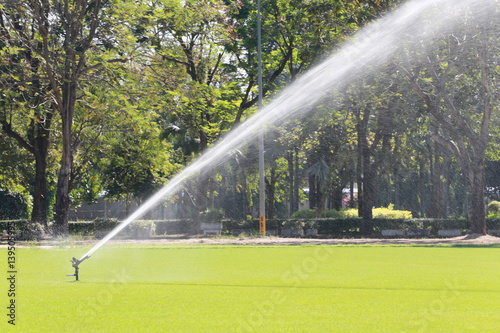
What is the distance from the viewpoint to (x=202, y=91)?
97.7ft

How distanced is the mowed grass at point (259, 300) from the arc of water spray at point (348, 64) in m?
14.1

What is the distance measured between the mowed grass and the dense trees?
51.7 ft

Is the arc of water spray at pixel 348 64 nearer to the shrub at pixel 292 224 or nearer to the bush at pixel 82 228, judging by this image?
the bush at pixel 82 228

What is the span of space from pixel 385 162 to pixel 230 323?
40868 mm

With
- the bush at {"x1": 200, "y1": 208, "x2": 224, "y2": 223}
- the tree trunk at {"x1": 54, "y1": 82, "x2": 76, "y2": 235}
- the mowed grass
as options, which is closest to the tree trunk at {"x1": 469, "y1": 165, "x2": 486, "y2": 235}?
the bush at {"x1": 200, "y1": 208, "x2": 224, "y2": 223}

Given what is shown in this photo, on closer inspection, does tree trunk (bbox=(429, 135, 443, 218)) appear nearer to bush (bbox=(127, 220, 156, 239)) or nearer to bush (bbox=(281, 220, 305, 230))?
bush (bbox=(281, 220, 305, 230))

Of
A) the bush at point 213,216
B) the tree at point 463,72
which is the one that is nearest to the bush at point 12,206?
the bush at point 213,216

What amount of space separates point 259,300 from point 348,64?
89.4 ft

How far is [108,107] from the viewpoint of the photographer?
2998cm

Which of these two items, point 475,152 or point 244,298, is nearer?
point 244,298

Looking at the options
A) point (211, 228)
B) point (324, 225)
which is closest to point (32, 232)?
point (211, 228)

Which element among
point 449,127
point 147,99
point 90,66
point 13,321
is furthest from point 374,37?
point 13,321

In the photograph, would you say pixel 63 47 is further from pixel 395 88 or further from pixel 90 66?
pixel 395 88

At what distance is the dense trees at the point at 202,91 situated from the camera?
25641 millimetres
